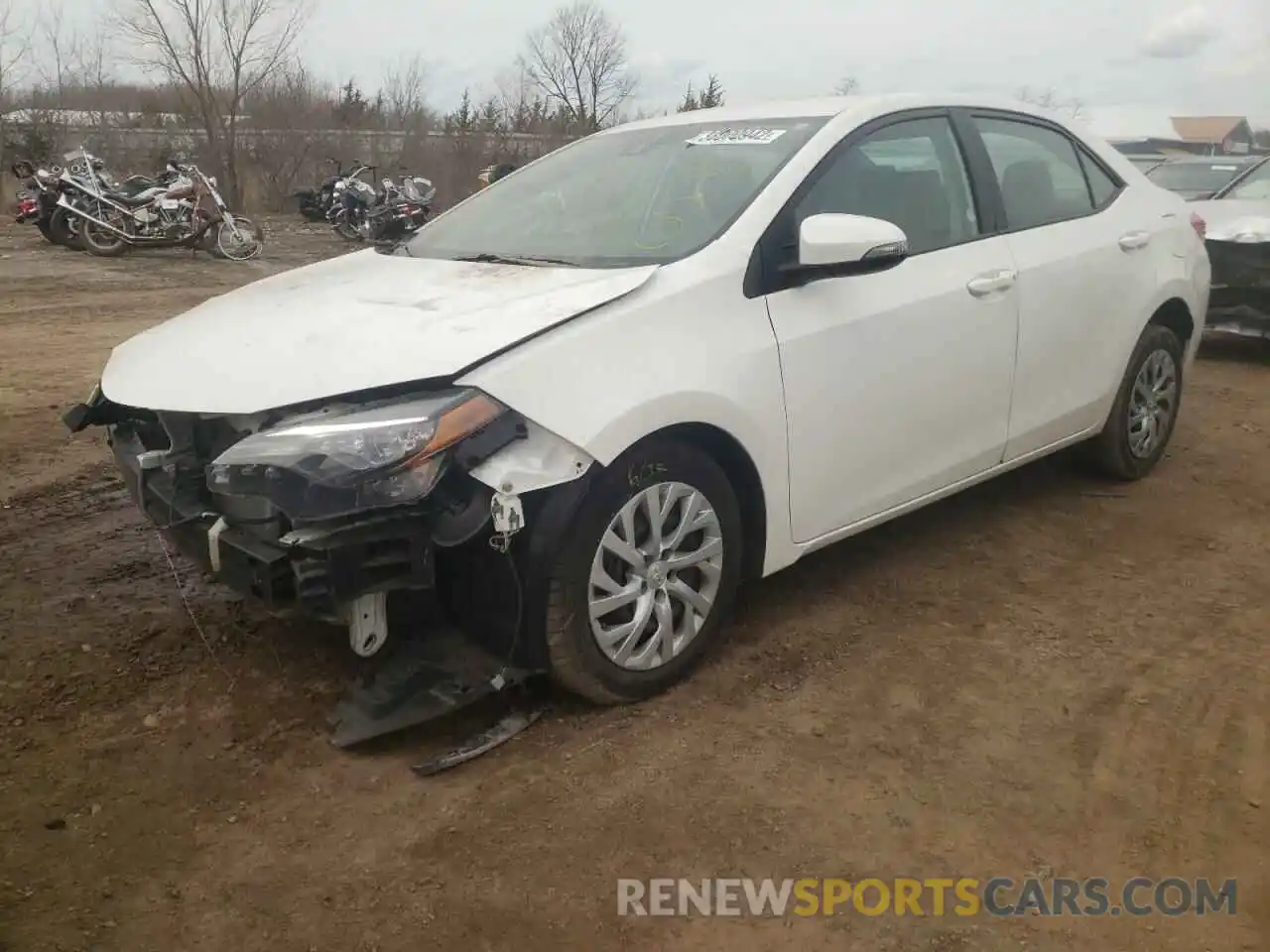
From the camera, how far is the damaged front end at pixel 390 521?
2518mm

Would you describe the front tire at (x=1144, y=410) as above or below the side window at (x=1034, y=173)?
below

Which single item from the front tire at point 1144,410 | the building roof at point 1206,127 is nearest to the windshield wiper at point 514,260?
the front tire at point 1144,410

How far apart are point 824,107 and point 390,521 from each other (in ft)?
7.13

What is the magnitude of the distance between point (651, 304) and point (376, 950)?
5.50 ft

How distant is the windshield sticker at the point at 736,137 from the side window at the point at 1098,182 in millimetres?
1687

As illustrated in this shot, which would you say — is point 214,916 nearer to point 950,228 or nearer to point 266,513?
point 266,513

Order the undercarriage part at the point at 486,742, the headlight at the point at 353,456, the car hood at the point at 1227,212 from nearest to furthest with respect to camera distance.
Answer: the headlight at the point at 353,456 → the undercarriage part at the point at 486,742 → the car hood at the point at 1227,212

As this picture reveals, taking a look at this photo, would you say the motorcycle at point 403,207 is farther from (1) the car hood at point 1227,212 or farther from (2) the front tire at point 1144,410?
(2) the front tire at point 1144,410

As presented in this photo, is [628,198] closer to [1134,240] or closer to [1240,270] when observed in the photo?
[1134,240]

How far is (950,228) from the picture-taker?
12.5 ft

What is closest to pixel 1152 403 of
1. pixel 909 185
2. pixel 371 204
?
pixel 909 185

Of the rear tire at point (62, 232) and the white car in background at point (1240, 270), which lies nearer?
the white car in background at point (1240, 270)

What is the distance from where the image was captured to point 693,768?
278cm

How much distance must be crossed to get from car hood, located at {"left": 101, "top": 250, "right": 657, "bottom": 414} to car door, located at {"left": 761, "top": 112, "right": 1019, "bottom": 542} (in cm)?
58
